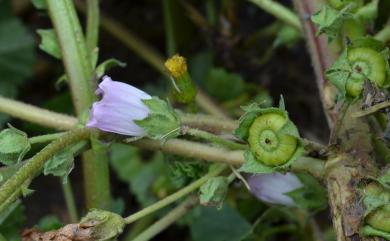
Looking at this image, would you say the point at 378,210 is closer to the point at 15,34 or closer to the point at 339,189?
the point at 339,189

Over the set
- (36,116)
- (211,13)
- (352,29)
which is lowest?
(36,116)

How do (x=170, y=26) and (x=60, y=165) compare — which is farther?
(x=170, y=26)

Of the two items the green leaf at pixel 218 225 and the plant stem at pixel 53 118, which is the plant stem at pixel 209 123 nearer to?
the plant stem at pixel 53 118

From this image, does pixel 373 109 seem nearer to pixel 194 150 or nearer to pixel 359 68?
pixel 359 68

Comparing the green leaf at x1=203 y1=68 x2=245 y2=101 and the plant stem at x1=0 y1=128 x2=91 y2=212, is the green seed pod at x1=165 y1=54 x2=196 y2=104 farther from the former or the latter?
the green leaf at x1=203 y1=68 x2=245 y2=101

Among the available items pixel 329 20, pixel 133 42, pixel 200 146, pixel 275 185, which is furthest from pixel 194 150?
pixel 133 42

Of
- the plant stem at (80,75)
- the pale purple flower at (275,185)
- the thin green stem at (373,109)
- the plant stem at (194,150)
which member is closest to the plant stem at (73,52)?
the plant stem at (80,75)

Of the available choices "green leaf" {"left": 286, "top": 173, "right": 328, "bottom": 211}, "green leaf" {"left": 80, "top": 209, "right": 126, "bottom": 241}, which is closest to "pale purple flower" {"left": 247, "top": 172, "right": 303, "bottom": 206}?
"green leaf" {"left": 286, "top": 173, "right": 328, "bottom": 211}
